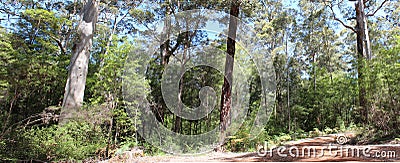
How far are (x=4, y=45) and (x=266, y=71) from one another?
1371cm

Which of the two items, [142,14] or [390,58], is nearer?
[390,58]

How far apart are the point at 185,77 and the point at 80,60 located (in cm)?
718

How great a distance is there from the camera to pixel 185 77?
13836 millimetres

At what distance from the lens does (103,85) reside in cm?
608

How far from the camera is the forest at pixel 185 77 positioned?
5.66 meters

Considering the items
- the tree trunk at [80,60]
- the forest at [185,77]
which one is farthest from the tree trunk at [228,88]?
the tree trunk at [80,60]

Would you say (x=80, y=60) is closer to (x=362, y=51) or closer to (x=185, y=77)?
(x=185, y=77)

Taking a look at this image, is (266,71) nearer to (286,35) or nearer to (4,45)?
(286,35)

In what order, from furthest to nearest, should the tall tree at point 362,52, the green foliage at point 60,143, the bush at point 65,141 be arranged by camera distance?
the tall tree at point 362,52 → the bush at point 65,141 → the green foliage at point 60,143

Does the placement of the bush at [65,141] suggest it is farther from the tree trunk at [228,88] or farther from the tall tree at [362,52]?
the tall tree at [362,52]

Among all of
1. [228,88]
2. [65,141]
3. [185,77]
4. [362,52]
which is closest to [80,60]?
[65,141]

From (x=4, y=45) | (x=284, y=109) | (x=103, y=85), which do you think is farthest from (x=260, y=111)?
(x=4, y=45)

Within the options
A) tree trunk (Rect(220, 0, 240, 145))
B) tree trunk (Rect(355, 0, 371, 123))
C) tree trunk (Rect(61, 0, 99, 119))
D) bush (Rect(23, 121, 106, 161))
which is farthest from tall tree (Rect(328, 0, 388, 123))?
tree trunk (Rect(61, 0, 99, 119))

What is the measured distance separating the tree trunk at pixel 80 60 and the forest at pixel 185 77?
28 mm
